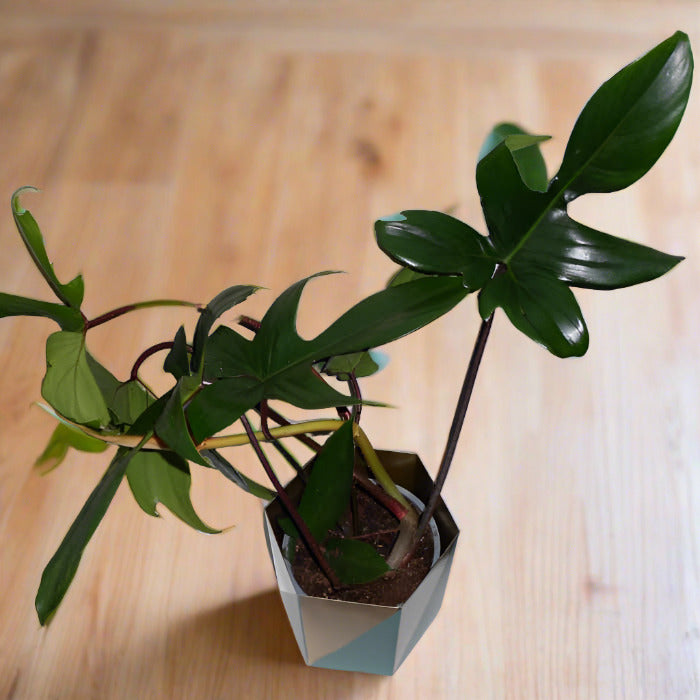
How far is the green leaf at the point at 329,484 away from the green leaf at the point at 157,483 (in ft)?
0.31

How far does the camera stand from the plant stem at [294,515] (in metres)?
0.59

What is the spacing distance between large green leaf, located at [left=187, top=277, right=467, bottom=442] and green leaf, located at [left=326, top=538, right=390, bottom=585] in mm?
150

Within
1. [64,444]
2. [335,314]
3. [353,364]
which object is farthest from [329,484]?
[335,314]

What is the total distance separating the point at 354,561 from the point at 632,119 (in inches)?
14.0

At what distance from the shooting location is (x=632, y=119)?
502 mm

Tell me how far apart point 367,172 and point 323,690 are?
31.1 inches

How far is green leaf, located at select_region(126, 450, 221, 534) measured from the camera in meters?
0.67

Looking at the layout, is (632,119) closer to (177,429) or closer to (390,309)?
(390,309)

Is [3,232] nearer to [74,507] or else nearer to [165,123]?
[165,123]

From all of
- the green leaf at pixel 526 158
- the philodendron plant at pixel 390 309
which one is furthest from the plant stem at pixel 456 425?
the green leaf at pixel 526 158

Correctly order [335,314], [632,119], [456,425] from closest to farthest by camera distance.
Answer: [632,119]
[456,425]
[335,314]

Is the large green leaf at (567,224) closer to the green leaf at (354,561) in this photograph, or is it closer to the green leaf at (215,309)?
the green leaf at (215,309)

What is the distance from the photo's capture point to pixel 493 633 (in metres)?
0.85

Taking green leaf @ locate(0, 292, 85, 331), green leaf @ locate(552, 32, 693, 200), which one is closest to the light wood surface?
green leaf @ locate(0, 292, 85, 331)
